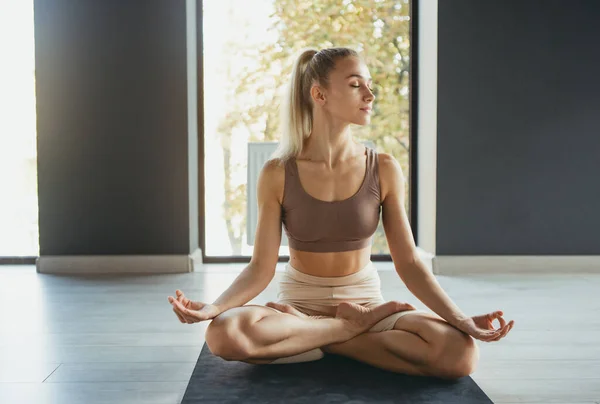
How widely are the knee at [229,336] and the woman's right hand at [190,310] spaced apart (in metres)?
0.03

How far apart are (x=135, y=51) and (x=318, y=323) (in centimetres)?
267

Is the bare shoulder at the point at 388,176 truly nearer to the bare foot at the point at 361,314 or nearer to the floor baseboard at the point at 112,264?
the bare foot at the point at 361,314

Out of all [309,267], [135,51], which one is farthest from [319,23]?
[309,267]

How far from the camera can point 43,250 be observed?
13.4ft

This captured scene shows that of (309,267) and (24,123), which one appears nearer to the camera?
(309,267)

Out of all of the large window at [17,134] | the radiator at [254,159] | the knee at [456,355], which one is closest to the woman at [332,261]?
the knee at [456,355]

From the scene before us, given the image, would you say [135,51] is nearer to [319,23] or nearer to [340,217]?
[319,23]

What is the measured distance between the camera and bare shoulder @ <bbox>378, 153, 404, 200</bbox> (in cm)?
211

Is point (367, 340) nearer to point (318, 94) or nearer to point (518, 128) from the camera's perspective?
point (318, 94)

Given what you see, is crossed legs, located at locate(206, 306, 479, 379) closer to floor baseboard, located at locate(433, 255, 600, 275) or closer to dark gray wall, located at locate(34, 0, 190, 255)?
floor baseboard, located at locate(433, 255, 600, 275)

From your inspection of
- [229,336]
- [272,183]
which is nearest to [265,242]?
[272,183]

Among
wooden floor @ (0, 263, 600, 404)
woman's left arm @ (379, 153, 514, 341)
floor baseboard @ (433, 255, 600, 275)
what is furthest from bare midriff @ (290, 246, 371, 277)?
floor baseboard @ (433, 255, 600, 275)

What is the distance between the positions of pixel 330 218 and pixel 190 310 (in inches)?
21.0

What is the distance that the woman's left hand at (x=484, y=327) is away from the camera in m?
1.69
